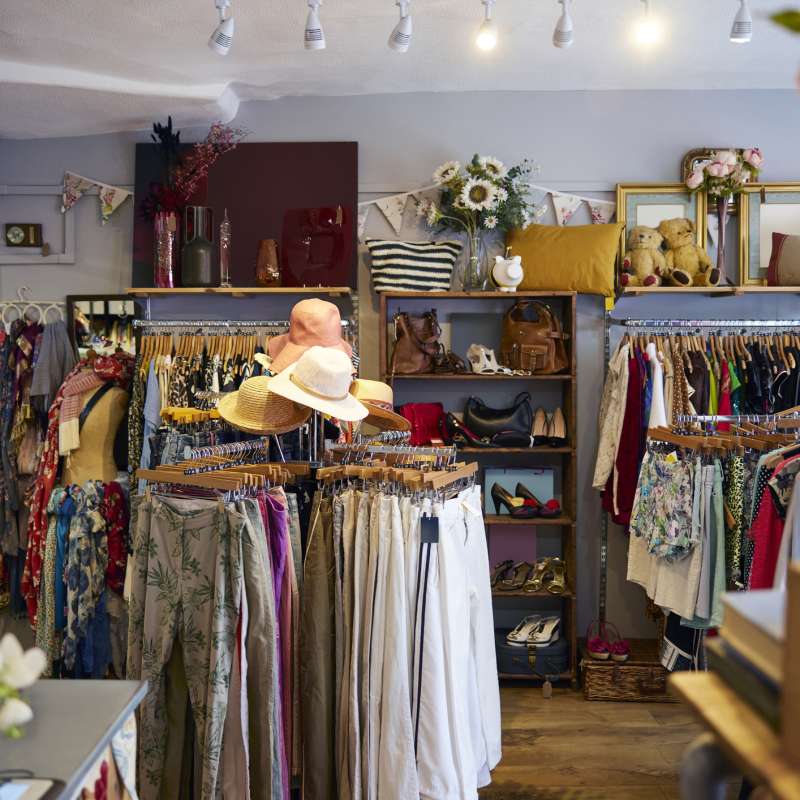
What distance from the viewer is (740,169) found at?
434 cm

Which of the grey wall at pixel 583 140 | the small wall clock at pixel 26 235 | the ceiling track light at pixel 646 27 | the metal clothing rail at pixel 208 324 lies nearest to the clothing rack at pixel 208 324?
the metal clothing rail at pixel 208 324

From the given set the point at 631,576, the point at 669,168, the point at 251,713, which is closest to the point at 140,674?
the point at 251,713

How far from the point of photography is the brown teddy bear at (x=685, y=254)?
4.32 m

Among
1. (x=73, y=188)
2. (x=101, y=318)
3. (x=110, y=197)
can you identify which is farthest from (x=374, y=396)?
(x=73, y=188)

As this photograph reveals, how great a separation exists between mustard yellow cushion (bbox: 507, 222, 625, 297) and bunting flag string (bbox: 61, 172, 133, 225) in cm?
225

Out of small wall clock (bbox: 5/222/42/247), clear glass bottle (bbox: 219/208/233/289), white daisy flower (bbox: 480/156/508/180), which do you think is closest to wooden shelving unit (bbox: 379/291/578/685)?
white daisy flower (bbox: 480/156/508/180)

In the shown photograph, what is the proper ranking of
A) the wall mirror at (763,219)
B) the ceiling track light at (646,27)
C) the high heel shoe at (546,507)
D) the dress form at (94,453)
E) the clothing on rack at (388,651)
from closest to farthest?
the clothing on rack at (388,651) < the ceiling track light at (646,27) < the dress form at (94,453) < the high heel shoe at (546,507) < the wall mirror at (763,219)

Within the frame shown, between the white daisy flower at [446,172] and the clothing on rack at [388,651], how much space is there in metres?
2.32

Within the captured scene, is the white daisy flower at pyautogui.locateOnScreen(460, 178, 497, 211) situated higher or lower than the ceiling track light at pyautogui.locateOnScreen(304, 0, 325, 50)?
lower

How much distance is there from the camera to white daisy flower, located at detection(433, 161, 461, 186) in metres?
4.30

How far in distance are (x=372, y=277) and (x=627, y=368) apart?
1.43m

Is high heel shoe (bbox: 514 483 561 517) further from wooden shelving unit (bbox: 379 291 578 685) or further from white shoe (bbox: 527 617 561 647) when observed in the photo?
white shoe (bbox: 527 617 561 647)

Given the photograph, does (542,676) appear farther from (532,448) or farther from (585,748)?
(532,448)

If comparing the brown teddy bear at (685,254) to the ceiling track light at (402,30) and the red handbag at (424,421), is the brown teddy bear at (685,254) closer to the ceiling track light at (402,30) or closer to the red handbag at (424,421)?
the red handbag at (424,421)
